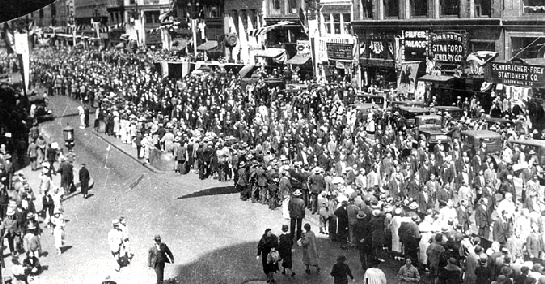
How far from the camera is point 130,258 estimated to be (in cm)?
1834

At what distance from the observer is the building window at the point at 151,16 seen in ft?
281

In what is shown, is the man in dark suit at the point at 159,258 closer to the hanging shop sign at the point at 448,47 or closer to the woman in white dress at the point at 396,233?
the woman in white dress at the point at 396,233

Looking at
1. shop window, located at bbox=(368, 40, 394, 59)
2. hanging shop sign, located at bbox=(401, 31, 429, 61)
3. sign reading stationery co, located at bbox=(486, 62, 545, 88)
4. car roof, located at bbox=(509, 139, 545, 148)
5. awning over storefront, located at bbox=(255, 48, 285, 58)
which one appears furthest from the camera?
awning over storefront, located at bbox=(255, 48, 285, 58)

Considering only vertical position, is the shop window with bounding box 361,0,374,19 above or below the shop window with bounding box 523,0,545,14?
above

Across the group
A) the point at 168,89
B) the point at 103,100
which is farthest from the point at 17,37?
the point at 168,89

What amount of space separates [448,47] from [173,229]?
22257 mm

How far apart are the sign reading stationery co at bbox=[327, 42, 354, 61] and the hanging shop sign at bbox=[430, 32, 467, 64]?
9.22 meters

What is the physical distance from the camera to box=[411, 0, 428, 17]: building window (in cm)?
4038

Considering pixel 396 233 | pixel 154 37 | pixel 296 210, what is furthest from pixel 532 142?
pixel 154 37

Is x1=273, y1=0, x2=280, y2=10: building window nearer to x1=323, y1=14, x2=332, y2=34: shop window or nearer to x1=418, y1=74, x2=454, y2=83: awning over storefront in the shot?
x1=323, y1=14, x2=332, y2=34: shop window

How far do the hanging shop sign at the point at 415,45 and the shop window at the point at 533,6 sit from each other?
6505mm

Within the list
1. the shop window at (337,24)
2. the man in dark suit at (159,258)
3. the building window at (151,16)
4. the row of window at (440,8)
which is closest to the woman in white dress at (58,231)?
the man in dark suit at (159,258)

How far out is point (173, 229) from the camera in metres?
20.7

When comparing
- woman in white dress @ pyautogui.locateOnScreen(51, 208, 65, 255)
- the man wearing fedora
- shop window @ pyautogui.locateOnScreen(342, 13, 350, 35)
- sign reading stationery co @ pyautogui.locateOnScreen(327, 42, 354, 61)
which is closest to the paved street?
woman in white dress @ pyautogui.locateOnScreen(51, 208, 65, 255)
